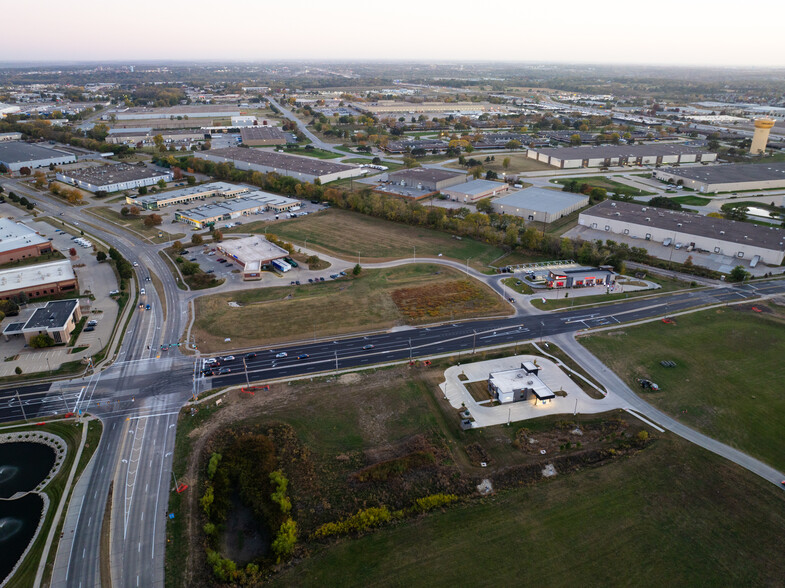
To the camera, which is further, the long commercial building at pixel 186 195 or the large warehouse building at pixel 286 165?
the large warehouse building at pixel 286 165

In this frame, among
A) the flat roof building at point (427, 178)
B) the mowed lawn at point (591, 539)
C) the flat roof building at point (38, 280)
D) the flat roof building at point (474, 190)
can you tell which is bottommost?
the mowed lawn at point (591, 539)

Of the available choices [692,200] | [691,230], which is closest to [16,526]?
[691,230]

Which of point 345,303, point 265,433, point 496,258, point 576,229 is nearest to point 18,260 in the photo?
point 345,303

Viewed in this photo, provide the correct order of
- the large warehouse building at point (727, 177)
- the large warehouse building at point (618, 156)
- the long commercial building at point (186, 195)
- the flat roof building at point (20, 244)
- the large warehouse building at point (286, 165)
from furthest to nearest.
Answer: the large warehouse building at point (618, 156) → the large warehouse building at point (286, 165) → the large warehouse building at point (727, 177) → the long commercial building at point (186, 195) → the flat roof building at point (20, 244)

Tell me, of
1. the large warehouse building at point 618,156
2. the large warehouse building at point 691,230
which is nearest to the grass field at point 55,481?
the large warehouse building at point 691,230

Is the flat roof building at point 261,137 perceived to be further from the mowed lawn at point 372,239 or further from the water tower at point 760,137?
the water tower at point 760,137

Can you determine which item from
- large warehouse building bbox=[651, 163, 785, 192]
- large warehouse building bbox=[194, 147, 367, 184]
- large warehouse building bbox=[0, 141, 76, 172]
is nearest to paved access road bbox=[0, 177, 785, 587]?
large warehouse building bbox=[651, 163, 785, 192]

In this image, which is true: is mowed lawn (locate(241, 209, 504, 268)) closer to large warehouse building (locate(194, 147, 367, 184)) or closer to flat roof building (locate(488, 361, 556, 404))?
large warehouse building (locate(194, 147, 367, 184))

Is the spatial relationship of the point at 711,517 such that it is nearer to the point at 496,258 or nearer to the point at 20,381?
the point at 496,258
